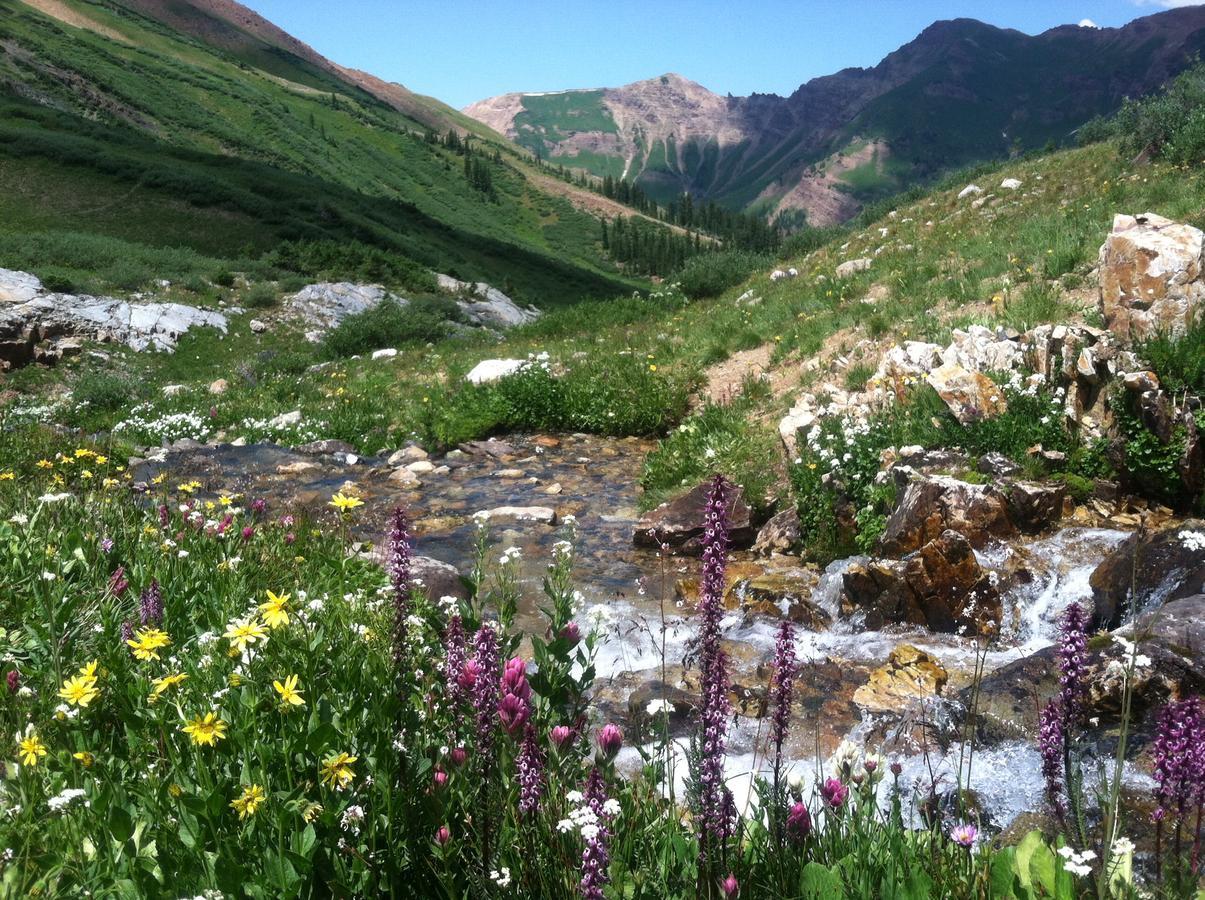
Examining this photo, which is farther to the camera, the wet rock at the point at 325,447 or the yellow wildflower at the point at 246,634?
the wet rock at the point at 325,447

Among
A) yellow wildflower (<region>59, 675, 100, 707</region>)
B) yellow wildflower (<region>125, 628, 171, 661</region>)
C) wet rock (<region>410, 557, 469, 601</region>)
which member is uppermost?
yellow wildflower (<region>125, 628, 171, 661</region>)

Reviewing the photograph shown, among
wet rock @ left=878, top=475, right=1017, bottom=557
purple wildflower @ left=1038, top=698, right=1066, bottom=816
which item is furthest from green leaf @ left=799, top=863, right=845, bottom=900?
wet rock @ left=878, top=475, right=1017, bottom=557

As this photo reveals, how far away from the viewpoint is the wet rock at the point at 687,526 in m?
8.89

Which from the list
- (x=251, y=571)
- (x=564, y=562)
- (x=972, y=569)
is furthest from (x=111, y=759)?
(x=972, y=569)

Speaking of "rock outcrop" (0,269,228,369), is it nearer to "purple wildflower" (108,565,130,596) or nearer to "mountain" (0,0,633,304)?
"mountain" (0,0,633,304)

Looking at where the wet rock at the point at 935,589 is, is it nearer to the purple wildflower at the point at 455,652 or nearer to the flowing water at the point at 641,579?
the flowing water at the point at 641,579

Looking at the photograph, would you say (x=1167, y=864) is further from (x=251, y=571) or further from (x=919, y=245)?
(x=919, y=245)

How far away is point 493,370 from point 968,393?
10547 millimetres

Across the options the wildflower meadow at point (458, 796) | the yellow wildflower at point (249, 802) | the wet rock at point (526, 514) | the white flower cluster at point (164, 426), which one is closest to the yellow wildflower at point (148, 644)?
the wildflower meadow at point (458, 796)

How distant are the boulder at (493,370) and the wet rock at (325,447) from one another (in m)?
3.19

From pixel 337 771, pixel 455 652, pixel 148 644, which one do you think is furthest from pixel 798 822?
pixel 148 644

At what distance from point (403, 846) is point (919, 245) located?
766 inches

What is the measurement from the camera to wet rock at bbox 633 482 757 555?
889 centimetres

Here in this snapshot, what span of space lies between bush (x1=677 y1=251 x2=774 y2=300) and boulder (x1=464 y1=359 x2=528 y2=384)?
8.99 metres
